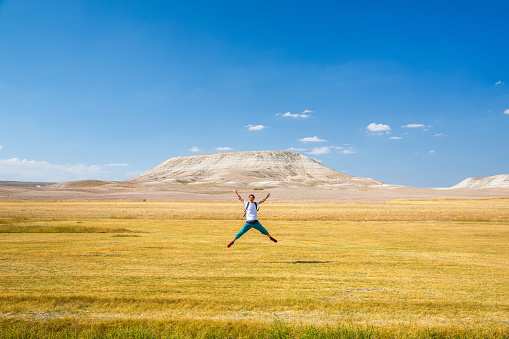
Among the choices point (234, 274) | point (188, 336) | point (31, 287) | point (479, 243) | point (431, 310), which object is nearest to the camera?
point (188, 336)

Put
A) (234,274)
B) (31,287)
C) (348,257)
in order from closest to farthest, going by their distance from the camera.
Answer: (31,287), (234,274), (348,257)

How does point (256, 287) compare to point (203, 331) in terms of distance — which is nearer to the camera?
point (203, 331)

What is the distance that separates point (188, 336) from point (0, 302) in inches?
193

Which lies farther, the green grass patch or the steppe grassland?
the steppe grassland

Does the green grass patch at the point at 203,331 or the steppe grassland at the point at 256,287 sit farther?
the steppe grassland at the point at 256,287

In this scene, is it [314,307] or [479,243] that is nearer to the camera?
[314,307]

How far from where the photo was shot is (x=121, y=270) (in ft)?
39.2

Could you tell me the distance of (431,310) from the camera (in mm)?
8305

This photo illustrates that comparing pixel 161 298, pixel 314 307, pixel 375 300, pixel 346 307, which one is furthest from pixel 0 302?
pixel 375 300

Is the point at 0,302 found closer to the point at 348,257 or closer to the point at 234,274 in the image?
the point at 234,274

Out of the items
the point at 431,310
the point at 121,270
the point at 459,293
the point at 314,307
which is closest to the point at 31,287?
the point at 121,270

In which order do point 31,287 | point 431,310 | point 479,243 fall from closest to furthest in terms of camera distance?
1. point 431,310
2. point 31,287
3. point 479,243

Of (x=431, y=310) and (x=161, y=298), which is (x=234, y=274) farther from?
(x=431, y=310)

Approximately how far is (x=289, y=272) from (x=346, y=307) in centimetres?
384
